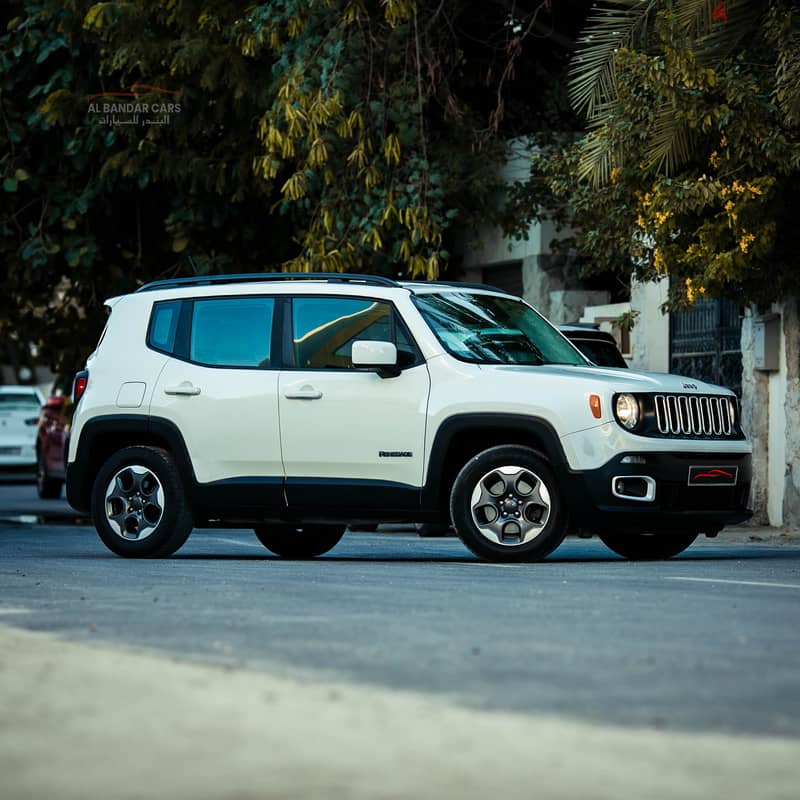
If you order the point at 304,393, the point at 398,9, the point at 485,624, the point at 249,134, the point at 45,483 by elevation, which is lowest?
the point at 485,624

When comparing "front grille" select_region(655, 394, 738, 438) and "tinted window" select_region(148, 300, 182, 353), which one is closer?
"front grille" select_region(655, 394, 738, 438)

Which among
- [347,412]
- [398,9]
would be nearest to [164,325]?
[347,412]

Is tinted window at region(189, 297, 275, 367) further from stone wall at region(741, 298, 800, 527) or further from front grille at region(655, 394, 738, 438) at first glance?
stone wall at region(741, 298, 800, 527)

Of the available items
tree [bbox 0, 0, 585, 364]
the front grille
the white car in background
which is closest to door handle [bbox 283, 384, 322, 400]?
the front grille

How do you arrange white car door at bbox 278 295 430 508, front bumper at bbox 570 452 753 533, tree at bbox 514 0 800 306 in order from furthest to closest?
1. tree at bbox 514 0 800 306
2. white car door at bbox 278 295 430 508
3. front bumper at bbox 570 452 753 533

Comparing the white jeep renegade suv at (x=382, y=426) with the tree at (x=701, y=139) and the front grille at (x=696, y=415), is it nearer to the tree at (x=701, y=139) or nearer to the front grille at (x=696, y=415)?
the front grille at (x=696, y=415)

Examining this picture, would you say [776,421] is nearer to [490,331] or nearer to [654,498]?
[490,331]

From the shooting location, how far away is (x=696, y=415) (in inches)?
534

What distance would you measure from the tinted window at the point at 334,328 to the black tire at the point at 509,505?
115 centimetres

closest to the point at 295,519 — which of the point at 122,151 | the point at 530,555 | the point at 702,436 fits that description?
the point at 530,555

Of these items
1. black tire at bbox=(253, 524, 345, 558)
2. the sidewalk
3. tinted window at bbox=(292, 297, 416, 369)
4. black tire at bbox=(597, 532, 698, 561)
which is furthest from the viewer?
black tire at bbox=(253, 524, 345, 558)

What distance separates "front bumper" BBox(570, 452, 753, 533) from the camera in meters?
13.0

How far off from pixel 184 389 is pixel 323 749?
857 centimetres

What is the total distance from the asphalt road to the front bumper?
289 millimetres
